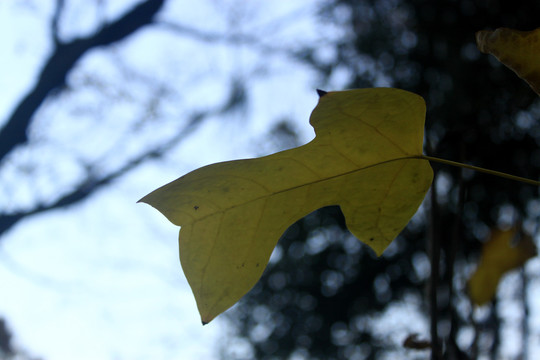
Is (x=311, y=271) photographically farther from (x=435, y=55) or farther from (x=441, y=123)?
(x=435, y=55)

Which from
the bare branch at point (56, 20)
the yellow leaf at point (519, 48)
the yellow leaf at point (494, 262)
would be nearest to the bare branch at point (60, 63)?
the bare branch at point (56, 20)

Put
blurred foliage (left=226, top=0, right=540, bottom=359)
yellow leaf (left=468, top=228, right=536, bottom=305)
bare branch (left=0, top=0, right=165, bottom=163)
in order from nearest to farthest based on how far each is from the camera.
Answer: yellow leaf (left=468, top=228, right=536, bottom=305), blurred foliage (left=226, top=0, right=540, bottom=359), bare branch (left=0, top=0, right=165, bottom=163)

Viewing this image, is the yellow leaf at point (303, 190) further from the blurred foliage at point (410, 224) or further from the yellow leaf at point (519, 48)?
the blurred foliage at point (410, 224)

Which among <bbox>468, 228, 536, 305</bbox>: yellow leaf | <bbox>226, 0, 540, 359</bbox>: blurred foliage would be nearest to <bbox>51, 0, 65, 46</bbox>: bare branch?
<bbox>226, 0, 540, 359</bbox>: blurred foliage

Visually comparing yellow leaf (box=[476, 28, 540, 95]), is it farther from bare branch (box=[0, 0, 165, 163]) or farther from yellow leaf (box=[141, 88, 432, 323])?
bare branch (box=[0, 0, 165, 163])

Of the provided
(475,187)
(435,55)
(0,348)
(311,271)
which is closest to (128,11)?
→ (435,55)
